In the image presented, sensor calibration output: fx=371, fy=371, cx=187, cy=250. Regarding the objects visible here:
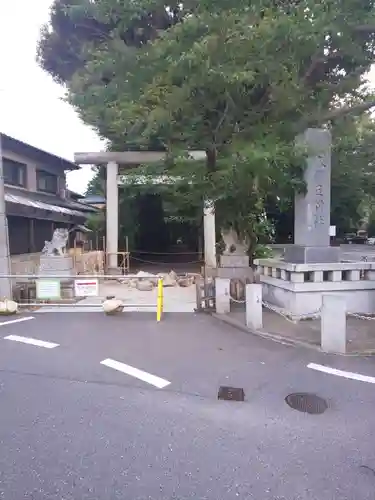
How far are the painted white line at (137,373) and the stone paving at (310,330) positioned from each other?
261cm

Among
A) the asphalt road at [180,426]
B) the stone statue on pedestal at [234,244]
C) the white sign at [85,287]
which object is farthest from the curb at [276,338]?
the white sign at [85,287]

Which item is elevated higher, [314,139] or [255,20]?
[255,20]

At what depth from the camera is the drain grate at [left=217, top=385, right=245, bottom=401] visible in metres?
4.19

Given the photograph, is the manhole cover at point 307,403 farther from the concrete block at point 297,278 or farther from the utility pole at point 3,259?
the utility pole at point 3,259

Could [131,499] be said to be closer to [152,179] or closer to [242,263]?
[242,263]

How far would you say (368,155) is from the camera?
18641 mm

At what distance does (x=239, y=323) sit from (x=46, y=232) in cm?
1278

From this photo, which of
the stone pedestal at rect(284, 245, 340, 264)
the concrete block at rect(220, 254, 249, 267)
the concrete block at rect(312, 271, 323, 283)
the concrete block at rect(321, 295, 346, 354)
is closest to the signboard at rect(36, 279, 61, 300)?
the concrete block at rect(220, 254, 249, 267)

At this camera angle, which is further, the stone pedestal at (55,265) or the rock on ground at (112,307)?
the stone pedestal at (55,265)

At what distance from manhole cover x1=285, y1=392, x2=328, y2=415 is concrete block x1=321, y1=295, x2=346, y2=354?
1.63m

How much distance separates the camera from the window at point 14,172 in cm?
1528

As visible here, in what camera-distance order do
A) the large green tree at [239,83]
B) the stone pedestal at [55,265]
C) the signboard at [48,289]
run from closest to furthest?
the large green tree at [239,83] → the signboard at [48,289] → the stone pedestal at [55,265]

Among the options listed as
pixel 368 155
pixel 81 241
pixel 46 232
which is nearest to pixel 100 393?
pixel 46 232

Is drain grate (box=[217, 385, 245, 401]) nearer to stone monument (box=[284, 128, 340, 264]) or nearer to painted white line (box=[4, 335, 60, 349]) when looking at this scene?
painted white line (box=[4, 335, 60, 349])
